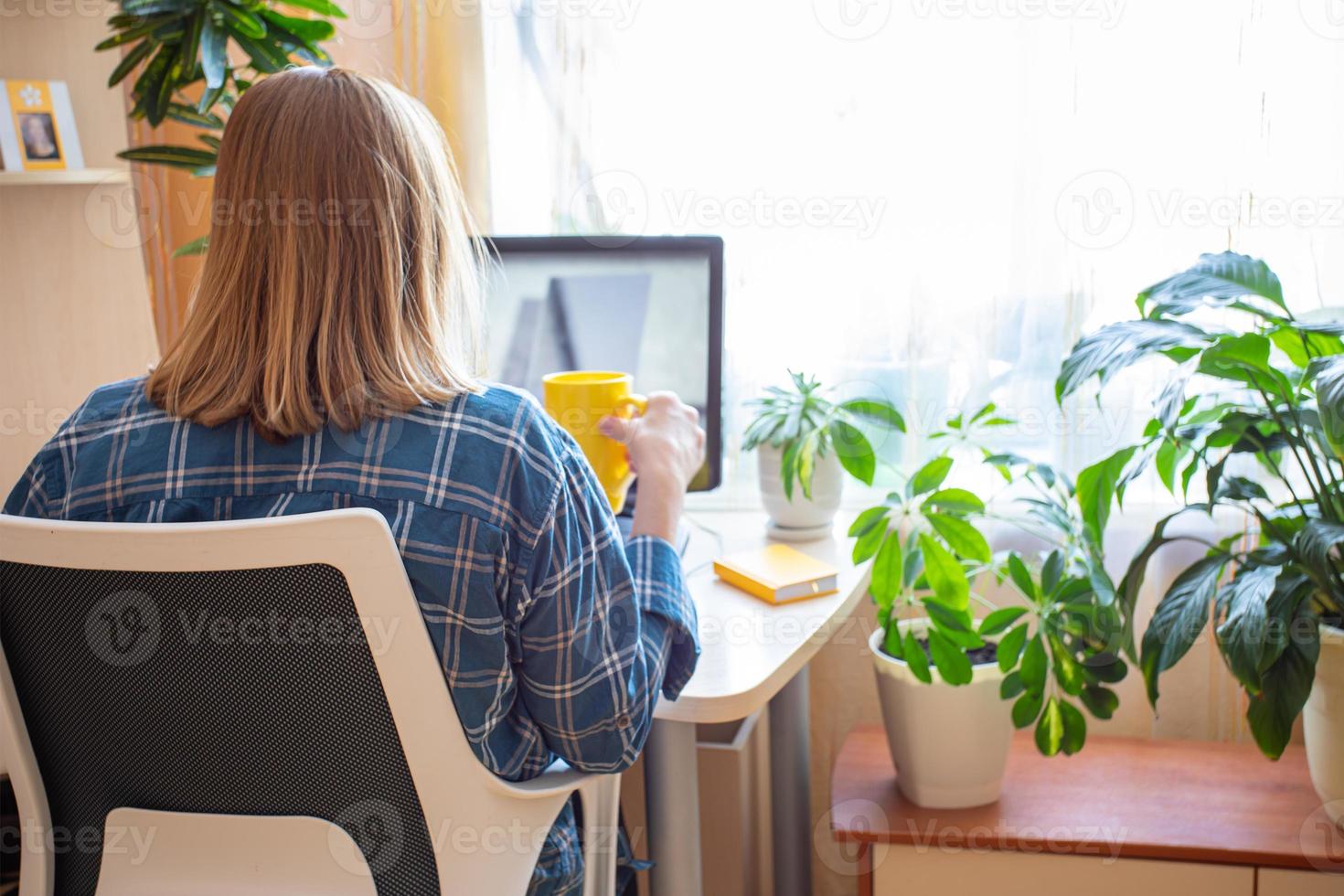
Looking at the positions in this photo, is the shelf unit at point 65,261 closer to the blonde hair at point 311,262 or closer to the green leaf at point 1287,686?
the blonde hair at point 311,262

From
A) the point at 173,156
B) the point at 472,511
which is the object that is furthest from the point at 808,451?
the point at 173,156

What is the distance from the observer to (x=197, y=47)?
5.26 ft

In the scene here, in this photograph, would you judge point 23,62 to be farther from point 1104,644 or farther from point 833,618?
point 1104,644

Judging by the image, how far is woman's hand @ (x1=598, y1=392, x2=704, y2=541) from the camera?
113cm

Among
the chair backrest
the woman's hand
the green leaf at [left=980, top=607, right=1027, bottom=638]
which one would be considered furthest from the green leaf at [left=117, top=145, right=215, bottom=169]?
the green leaf at [left=980, top=607, right=1027, bottom=638]

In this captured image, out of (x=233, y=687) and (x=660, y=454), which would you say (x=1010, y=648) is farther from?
(x=233, y=687)

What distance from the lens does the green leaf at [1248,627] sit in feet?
3.98

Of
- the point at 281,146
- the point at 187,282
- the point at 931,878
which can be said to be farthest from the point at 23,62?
the point at 931,878

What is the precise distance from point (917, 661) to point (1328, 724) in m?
0.49

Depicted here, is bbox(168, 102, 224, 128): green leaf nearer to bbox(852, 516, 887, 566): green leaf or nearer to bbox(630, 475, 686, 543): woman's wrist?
bbox(630, 475, 686, 543): woman's wrist

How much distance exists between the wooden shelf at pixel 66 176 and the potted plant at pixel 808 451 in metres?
1.09

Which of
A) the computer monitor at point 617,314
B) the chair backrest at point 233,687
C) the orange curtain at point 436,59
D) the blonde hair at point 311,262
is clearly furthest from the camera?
the orange curtain at point 436,59

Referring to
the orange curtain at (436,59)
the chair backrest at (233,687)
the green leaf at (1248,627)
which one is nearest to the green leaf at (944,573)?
the green leaf at (1248,627)

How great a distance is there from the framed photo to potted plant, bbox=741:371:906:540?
122 cm
